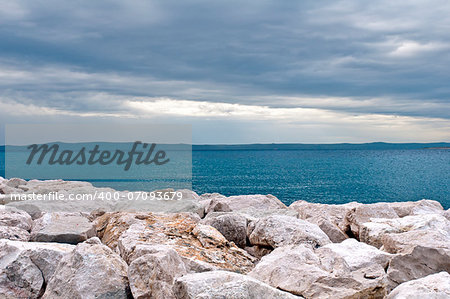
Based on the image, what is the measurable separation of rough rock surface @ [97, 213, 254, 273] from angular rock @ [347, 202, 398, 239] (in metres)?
2.79

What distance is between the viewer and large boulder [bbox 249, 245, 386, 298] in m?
4.47

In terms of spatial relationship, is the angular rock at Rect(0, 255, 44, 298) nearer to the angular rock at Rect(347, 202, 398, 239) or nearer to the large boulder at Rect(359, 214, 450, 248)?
the large boulder at Rect(359, 214, 450, 248)

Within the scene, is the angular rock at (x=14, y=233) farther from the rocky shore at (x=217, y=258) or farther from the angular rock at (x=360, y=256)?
the angular rock at (x=360, y=256)

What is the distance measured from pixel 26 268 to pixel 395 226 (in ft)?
18.7

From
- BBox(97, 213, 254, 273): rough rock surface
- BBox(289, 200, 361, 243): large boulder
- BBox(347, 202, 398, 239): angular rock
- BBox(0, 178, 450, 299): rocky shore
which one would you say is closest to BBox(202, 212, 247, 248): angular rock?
BBox(0, 178, 450, 299): rocky shore

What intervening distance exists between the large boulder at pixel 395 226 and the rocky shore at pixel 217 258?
0.06 ft

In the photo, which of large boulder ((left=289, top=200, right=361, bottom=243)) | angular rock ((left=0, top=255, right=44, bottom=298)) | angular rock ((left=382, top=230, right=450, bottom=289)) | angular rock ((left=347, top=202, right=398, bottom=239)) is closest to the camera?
angular rock ((left=0, top=255, right=44, bottom=298))

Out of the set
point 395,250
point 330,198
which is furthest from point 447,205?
point 395,250

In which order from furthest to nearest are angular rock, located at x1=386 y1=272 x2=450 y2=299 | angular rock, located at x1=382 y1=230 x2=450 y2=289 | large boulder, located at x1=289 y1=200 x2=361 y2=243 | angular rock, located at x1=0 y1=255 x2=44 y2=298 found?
large boulder, located at x1=289 y1=200 x2=361 y2=243 → angular rock, located at x1=382 y1=230 x2=450 y2=289 → angular rock, located at x1=0 y1=255 x2=44 y2=298 → angular rock, located at x1=386 y1=272 x2=450 y2=299

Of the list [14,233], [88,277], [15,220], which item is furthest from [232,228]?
[15,220]

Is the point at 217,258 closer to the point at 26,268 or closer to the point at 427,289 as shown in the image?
the point at 26,268

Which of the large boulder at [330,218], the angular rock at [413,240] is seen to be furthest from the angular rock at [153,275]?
the large boulder at [330,218]

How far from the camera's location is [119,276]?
4.83m

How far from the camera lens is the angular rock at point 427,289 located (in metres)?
4.14
